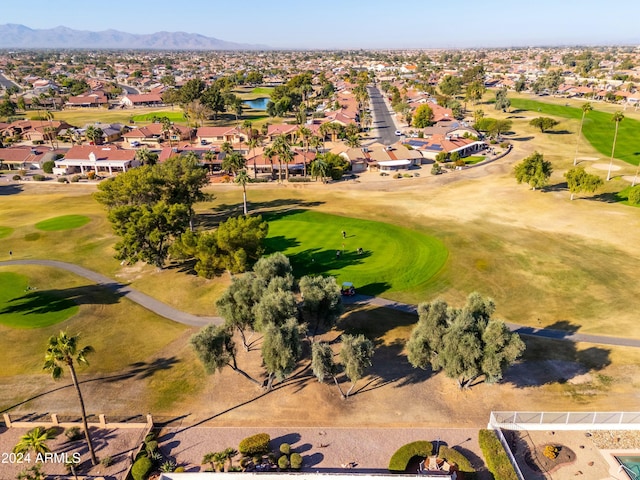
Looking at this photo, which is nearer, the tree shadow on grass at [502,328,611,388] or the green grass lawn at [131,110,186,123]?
the tree shadow on grass at [502,328,611,388]

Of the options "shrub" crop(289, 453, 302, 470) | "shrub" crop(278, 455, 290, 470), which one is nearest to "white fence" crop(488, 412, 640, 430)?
"shrub" crop(289, 453, 302, 470)

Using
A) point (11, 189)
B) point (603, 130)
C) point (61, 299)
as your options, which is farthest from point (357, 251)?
point (603, 130)

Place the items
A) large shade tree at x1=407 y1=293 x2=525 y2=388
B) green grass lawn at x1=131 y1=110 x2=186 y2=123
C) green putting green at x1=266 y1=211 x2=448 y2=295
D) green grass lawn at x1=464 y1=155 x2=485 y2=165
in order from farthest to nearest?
green grass lawn at x1=131 y1=110 x2=186 y2=123 < green grass lawn at x1=464 y1=155 x2=485 y2=165 < green putting green at x1=266 y1=211 x2=448 y2=295 < large shade tree at x1=407 y1=293 x2=525 y2=388

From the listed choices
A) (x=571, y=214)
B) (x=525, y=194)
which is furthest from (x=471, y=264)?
(x=525, y=194)

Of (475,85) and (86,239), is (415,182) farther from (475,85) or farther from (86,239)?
(475,85)

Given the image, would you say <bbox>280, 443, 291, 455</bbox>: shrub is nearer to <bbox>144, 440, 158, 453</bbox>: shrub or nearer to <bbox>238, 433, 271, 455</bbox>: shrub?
<bbox>238, 433, 271, 455</bbox>: shrub

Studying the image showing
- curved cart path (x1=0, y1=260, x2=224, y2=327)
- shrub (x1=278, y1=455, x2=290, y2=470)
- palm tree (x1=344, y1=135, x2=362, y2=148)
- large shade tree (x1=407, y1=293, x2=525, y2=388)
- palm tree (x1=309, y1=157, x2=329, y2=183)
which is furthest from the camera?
palm tree (x1=344, y1=135, x2=362, y2=148)

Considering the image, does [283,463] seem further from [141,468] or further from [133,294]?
[133,294]
